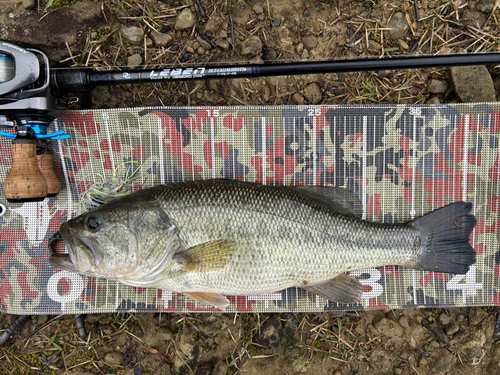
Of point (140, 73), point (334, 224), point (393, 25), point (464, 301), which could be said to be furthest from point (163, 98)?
point (464, 301)

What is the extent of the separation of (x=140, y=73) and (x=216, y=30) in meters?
0.91

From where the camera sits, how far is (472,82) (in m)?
3.27

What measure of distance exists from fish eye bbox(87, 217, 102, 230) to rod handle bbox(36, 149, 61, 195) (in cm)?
59

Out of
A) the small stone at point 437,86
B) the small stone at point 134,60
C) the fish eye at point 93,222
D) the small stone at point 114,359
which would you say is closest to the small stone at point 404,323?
the small stone at point 437,86

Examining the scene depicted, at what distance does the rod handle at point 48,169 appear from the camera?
9.59 ft

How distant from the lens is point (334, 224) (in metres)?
2.89

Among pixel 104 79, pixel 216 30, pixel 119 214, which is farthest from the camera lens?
pixel 216 30

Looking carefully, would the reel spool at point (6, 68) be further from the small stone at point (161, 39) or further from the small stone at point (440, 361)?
the small stone at point (440, 361)

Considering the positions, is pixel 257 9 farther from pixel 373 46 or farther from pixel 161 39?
pixel 373 46

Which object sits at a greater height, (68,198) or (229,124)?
(229,124)

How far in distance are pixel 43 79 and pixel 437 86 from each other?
11.8 ft

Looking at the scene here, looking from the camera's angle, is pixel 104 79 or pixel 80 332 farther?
pixel 80 332

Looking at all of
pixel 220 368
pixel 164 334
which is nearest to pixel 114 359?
pixel 164 334

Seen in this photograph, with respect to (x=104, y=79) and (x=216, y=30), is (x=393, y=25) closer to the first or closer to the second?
(x=216, y=30)
